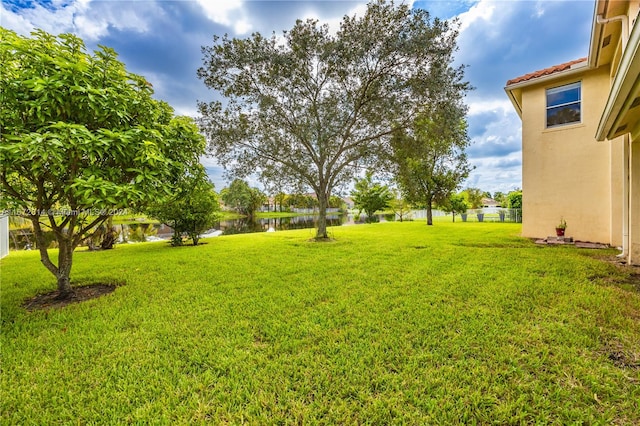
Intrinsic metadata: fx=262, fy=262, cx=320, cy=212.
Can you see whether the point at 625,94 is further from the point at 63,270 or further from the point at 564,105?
the point at 63,270

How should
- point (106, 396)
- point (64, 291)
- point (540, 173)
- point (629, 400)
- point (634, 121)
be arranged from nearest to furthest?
1. point (629, 400)
2. point (106, 396)
3. point (64, 291)
4. point (634, 121)
5. point (540, 173)

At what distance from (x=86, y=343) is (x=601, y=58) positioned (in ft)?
44.2

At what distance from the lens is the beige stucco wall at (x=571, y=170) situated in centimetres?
832

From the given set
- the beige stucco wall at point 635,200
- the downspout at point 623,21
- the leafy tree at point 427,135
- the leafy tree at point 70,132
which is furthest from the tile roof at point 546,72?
the leafy tree at point 70,132

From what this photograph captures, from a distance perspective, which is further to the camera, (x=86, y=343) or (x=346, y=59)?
(x=346, y=59)

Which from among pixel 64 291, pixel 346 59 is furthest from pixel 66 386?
pixel 346 59

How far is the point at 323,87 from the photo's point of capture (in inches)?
385

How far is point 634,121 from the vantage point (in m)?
4.82

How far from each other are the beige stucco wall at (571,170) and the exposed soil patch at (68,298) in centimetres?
1298

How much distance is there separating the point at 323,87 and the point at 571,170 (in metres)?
9.03

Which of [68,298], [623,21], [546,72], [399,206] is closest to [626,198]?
[623,21]

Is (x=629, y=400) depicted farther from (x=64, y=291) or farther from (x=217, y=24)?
Result: (x=217, y=24)

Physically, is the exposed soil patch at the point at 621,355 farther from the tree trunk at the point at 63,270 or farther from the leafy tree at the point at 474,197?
the leafy tree at the point at 474,197

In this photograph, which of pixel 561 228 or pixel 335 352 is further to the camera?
pixel 561 228
